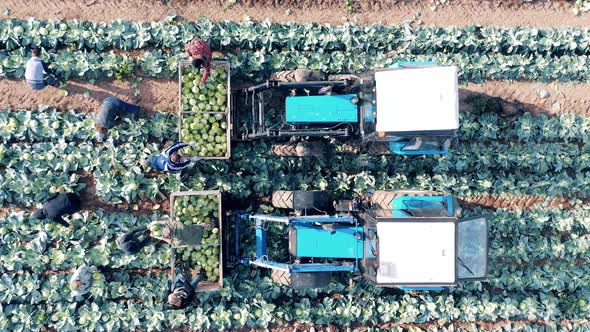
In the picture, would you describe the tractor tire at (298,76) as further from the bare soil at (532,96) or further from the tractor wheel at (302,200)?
the bare soil at (532,96)

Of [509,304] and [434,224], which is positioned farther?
[509,304]

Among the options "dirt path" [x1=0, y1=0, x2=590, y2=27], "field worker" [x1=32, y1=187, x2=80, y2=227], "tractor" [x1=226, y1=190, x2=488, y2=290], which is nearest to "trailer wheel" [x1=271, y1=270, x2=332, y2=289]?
"tractor" [x1=226, y1=190, x2=488, y2=290]

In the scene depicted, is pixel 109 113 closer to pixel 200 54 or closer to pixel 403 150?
pixel 200 54

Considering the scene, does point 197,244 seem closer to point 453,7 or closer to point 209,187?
point 209,187

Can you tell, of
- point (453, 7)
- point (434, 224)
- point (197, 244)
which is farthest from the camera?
point (453, 7)

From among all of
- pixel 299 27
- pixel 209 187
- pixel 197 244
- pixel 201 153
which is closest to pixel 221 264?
pixel 197 244

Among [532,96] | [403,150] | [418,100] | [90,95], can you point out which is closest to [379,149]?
[403,150]

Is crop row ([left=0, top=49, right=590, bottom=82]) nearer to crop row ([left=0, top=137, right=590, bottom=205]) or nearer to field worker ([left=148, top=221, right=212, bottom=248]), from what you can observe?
crop row ([left=0, top=137, right=590, bottom=205])
